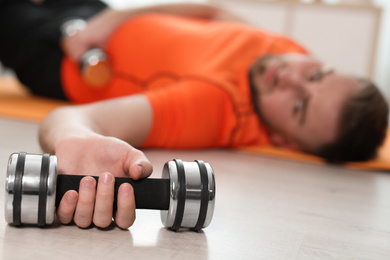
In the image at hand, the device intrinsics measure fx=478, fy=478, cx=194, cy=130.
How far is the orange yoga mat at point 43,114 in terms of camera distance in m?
1.65

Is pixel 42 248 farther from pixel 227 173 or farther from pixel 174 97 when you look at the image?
pixel 174 97

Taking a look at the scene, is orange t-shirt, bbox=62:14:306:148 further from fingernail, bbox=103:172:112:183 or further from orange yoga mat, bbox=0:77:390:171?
fingernail, bbox=103:172:112:183

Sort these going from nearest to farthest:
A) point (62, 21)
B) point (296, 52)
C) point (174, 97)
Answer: point (174, 97) → point (296, 52) → point (62, 21)

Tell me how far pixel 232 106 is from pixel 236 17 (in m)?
Result: 0.73

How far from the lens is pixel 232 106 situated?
1.56 metres

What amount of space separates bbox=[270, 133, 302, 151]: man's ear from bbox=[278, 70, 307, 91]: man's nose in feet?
0.69

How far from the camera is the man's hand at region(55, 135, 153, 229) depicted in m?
0.68

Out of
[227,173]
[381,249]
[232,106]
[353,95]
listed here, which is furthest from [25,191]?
[353,95]

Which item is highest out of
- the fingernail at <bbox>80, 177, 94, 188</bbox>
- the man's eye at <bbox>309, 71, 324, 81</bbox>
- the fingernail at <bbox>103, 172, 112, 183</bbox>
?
the man's eye at <bbox>309, 71, 324, 81</bbox>

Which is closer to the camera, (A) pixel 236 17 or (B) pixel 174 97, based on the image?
(B) pixel 174 97

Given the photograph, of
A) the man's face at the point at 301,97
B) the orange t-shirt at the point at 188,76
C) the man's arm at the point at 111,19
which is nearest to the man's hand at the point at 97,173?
the orange t-shirt at the point at 188,76

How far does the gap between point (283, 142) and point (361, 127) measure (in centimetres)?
32

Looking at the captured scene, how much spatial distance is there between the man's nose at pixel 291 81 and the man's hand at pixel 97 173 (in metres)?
0.93

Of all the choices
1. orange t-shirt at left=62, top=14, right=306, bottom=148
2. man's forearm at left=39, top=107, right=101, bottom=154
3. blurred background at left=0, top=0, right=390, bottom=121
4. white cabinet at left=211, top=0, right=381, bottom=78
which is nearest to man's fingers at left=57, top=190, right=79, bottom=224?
man's forearm at left=39, top=107, right=101, bottom=154
